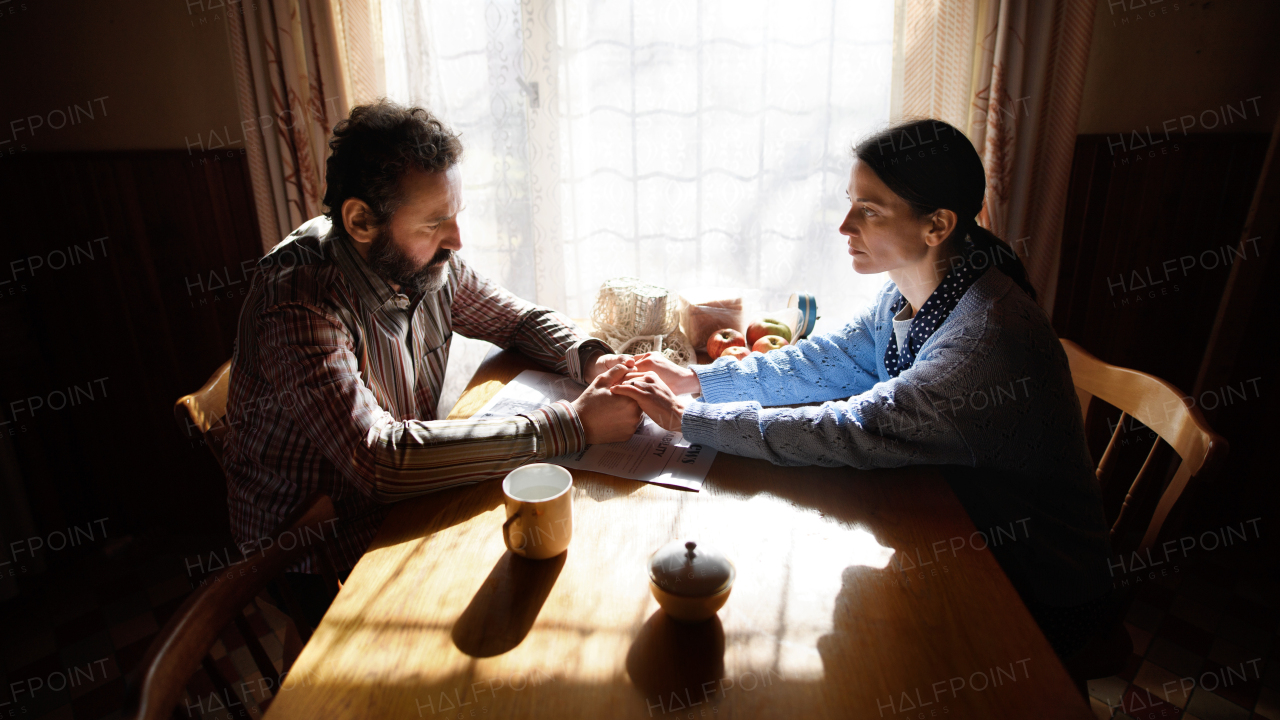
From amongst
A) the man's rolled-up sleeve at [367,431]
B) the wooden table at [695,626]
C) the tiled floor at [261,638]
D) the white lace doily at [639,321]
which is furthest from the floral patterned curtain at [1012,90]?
the man's rolled-up sleeve at [367,431]

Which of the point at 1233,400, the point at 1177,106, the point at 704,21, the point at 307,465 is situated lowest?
the point at 1233,400

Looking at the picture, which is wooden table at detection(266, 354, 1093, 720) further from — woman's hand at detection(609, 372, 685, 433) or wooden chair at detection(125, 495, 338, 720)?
woman's hand at detection(609, 372, 685, 433)

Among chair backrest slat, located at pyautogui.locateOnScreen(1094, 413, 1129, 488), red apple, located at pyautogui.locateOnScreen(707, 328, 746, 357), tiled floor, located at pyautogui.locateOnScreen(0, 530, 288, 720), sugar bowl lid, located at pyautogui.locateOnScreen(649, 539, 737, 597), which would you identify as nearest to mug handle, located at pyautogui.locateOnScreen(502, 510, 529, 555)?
sugar bowl lid, located at pyautogui.locateOnScreen(649, 539, 737, 597)

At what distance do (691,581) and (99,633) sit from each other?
221cm

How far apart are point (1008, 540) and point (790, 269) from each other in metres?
1.21

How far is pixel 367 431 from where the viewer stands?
1.09m

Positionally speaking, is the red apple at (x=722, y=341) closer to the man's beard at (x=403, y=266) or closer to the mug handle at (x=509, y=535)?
the man's beard at (x=403, y=266)

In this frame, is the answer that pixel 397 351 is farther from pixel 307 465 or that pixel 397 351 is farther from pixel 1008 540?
pixel 1008 540

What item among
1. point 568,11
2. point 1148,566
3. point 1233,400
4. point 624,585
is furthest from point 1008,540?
point 568,11

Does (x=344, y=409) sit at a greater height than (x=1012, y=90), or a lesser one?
lesser

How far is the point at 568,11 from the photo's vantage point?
197 centimetres

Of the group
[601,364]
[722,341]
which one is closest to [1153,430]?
[722,341]

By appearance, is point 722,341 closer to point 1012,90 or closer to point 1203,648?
point 1012,90

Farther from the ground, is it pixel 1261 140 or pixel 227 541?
pixel 1261 140
